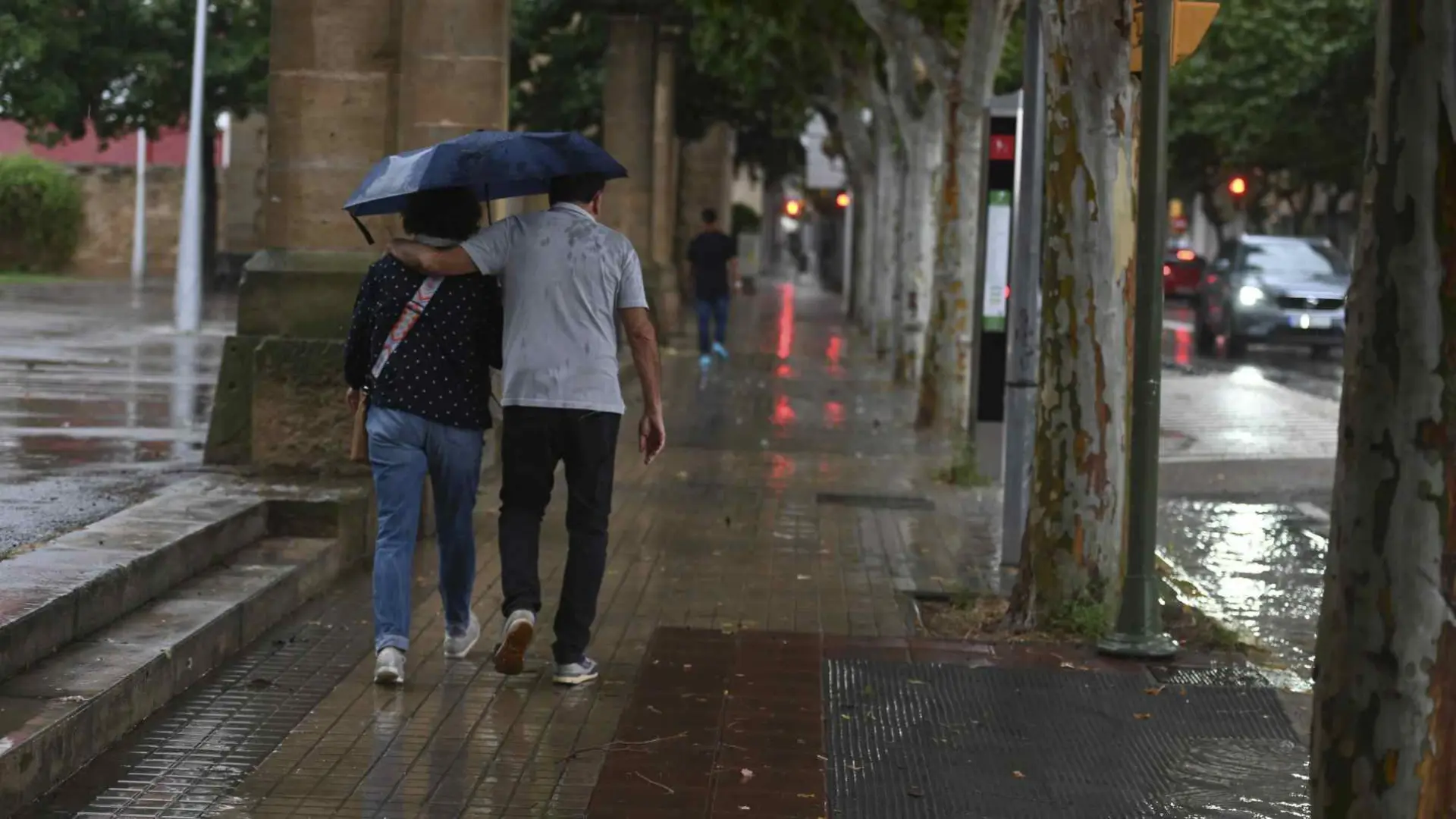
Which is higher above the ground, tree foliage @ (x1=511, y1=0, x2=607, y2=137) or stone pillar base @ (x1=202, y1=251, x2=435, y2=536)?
tree foliage @ (x1=511, y1=0, x2=607, y2=137)

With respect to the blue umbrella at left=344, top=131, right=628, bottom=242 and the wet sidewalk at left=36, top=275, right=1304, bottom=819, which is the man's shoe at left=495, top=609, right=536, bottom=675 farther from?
the blue umbrella at left=344, top=131, right=628, bottom=242

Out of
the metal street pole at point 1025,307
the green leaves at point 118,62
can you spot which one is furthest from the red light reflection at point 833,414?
the metal street pole at point 1025,307

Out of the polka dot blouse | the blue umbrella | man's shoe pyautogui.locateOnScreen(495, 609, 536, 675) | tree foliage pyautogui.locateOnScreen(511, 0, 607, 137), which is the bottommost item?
man's shoe pyautogui.locateOnScreen(495, 609, 536, 675)

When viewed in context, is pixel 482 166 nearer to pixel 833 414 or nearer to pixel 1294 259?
pixel 833 414

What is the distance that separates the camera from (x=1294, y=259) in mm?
33562

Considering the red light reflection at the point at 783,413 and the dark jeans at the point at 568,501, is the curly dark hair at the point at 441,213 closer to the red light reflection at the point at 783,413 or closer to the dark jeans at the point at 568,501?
the dark jeans at the point at 568,501

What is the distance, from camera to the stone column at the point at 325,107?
11.2m

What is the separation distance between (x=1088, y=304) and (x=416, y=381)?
2890 mm

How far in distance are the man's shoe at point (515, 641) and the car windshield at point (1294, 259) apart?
1076 inches

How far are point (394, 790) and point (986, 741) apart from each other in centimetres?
193

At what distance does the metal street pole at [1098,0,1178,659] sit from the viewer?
8164 mm

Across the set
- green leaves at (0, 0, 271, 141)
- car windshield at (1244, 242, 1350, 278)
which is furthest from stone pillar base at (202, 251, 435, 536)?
car windshield at (1244, 242, 1350, 278)

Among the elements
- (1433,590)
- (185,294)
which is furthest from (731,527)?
(185,294)

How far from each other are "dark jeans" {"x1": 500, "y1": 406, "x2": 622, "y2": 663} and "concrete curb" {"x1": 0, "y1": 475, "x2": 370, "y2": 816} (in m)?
1.08
